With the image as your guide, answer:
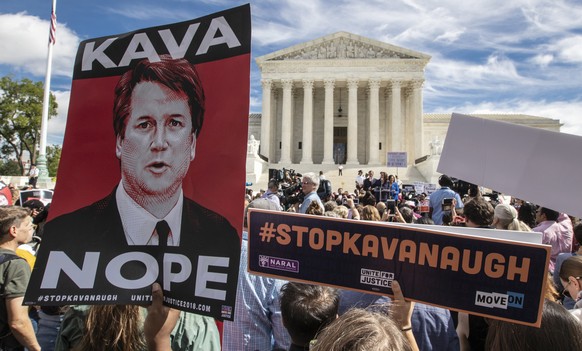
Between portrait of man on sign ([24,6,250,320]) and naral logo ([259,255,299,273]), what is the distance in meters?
0.38

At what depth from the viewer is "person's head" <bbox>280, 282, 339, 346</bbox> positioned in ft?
7.72

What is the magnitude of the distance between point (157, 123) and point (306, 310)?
1370mm

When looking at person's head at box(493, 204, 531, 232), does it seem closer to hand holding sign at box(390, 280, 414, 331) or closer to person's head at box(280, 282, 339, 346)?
person's head at box(280, 282, 339, 346)

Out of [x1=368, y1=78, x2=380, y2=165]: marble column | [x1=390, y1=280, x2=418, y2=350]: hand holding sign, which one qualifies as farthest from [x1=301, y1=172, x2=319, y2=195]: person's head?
[x1=368, y1=78, x2=380, y2=165]: marble column

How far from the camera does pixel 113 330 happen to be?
2104 mm

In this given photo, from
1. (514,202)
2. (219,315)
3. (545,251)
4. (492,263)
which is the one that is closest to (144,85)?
(219,315)

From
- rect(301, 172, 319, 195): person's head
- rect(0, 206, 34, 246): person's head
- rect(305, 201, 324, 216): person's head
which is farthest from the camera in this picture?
rect(301, 172, 319, 195): person's head

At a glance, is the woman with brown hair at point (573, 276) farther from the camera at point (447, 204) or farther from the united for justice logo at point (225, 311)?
the camera at point (447, 204)

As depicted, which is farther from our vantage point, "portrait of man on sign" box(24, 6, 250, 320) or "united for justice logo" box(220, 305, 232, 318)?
"portrait of man on sign" box(24, 6, 250, 320)

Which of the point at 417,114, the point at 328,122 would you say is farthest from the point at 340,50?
the point at 417,114

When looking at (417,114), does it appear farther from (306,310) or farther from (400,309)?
(400,309)

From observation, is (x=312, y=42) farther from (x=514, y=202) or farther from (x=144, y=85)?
(x=144, y=85)

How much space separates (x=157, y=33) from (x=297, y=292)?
175 centimetres

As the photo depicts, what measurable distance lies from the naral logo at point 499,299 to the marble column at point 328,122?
4142 centimetres
